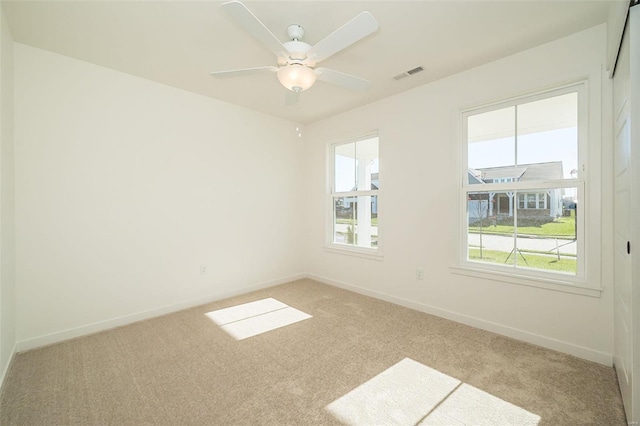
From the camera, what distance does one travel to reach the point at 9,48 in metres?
2.16

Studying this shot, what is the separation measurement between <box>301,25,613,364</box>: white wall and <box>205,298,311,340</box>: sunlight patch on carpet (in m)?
1.15

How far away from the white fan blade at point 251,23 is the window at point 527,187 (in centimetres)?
212

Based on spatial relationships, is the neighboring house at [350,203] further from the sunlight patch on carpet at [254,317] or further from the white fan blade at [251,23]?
the white fan blade at [251,23]

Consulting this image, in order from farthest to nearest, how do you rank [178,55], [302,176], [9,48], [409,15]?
[302,176] < [178,55] < [9,48] < [409,15]

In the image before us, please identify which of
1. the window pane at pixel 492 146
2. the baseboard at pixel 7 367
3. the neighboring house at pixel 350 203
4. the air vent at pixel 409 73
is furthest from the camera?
the neighboring house at pixel 350 203

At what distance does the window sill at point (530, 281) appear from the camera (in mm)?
2184

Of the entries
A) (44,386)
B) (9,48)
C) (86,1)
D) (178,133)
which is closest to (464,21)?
(86,1)

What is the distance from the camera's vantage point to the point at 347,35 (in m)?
1.67

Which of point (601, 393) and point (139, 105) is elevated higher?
point (139, 105)

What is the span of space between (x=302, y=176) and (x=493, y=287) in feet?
10.3

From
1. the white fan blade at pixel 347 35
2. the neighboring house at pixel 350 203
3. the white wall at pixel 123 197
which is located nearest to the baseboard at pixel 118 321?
the white wall at pixel 123 197

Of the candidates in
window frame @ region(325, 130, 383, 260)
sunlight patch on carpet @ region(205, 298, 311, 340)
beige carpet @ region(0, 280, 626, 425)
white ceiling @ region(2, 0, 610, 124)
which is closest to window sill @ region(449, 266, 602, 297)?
beige carpet @ region(0, 280, 626, 425)

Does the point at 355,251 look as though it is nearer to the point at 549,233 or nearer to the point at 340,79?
the point at 549,233

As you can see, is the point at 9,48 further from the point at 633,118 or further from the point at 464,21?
the point at 633,118
